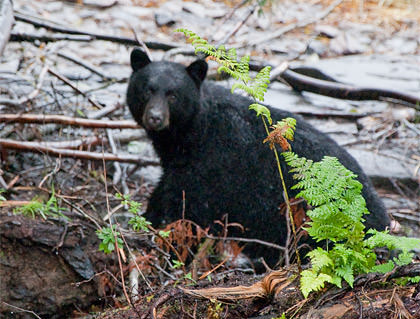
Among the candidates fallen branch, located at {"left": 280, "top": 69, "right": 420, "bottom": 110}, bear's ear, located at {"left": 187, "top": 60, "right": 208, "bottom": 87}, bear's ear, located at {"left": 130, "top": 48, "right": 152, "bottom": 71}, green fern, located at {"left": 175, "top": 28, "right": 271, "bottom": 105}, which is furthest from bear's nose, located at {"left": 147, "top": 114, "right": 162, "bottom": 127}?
fallen branch, located at {"left": 280, "top": 69, "right": 420, "bottom": 110}

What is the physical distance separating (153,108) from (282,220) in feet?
5.74

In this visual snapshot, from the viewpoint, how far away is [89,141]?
618 cm

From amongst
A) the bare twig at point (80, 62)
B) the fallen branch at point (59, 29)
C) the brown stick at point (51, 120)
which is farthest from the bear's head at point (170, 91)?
the bare twig at point (80, 62)

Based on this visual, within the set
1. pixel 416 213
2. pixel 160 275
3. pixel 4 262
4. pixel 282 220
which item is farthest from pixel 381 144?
pixel 4 262

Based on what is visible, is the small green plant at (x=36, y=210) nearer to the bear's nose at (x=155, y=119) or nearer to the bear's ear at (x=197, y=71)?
the bear's nose at (x=155, y=119)

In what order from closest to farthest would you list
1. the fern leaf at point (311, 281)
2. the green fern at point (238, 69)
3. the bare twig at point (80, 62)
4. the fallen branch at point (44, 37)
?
1. the fern leaf at point (311, 281)
2. the green fern at point (238, 69)
3. the fallen branch at point (44, 37)
4. the bare twig at point (80, 62)

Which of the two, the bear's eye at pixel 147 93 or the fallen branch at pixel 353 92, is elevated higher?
the bear's eye at pixel 147 93

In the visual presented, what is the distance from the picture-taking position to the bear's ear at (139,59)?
18.4 ft

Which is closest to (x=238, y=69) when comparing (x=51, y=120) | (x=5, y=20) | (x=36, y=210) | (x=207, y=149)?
(x=36, y=210)

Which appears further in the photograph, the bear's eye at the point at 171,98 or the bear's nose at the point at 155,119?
the bear's eye at the point at 171,98

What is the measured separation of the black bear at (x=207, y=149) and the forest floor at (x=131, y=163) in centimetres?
37

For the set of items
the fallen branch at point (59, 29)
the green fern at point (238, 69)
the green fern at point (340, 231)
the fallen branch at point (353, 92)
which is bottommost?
the fallen branch at point (353, 92)

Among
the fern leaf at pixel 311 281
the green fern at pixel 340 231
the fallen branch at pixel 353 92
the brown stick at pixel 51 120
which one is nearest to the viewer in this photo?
the fern leaf at pixel 311 281

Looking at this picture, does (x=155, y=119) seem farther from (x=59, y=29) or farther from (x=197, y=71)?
(x=59, y=29)
